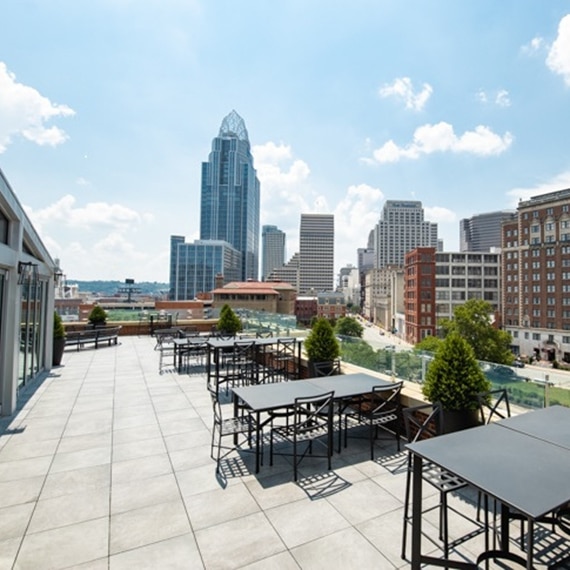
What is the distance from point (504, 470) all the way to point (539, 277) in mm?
60952

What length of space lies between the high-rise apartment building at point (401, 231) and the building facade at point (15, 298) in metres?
144

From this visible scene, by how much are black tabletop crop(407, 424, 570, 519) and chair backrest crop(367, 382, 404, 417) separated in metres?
1.68

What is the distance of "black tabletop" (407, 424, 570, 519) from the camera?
1624mm

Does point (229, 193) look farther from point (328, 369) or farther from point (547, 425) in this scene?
point (547, 425)

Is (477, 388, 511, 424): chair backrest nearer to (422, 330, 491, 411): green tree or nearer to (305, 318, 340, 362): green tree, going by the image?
(422, 330, 491, 411): green tree

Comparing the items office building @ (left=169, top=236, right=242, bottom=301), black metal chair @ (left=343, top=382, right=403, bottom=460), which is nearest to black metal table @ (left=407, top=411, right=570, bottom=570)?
black metal chair @ (left=343, top=382, right=403, bottom=460)

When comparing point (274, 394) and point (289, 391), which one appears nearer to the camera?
point (274, 394)

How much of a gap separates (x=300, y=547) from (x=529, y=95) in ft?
52.7

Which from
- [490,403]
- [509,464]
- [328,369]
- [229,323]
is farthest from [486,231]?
[509,464]

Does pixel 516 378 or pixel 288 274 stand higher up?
pixel 288 274

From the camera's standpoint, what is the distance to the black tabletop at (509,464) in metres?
1.62

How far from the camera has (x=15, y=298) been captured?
603cm

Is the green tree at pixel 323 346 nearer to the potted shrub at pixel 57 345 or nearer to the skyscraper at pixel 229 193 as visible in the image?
the potted shrub at pixel 57 345

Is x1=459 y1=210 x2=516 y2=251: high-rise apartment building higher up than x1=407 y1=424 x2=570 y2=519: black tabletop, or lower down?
higher up
